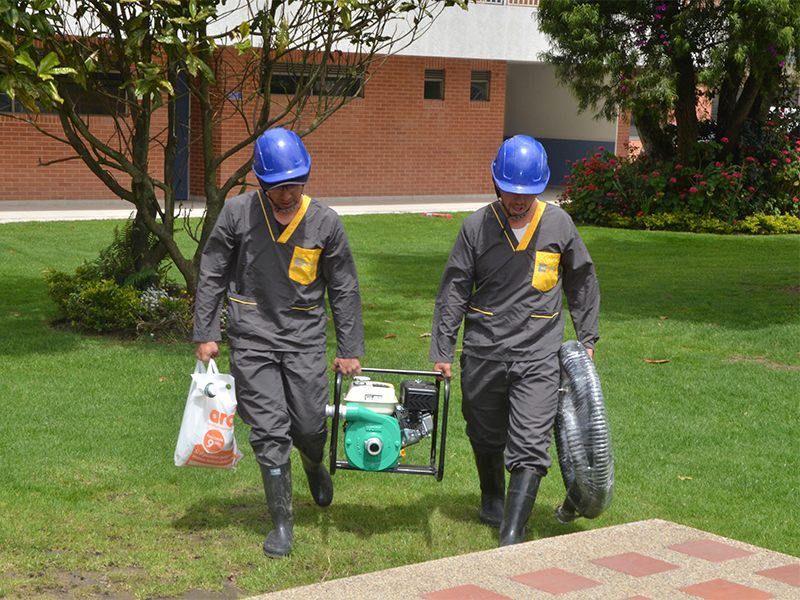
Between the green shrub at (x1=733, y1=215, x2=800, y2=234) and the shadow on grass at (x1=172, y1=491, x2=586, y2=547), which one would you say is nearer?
the shadow on grass at (x1=172, y1=491, x2=586, y2=547)

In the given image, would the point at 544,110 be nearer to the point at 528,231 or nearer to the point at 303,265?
the point at 528,231

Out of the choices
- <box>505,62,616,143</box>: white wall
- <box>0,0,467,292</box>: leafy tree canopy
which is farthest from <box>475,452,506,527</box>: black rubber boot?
<box>505,62,616,143</box>: white wall

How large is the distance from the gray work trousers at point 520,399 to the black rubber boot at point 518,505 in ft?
0.15

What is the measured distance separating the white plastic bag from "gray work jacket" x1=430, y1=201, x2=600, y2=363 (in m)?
0.97

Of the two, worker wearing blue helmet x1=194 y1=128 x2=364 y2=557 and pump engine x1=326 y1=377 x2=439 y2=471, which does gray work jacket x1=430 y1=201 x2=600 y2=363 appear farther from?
worker wearing blue helmet x1=194 y1=128 x2=364 y2=557

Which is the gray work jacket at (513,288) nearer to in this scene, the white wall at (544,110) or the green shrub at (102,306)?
the green shrub at (102,306)

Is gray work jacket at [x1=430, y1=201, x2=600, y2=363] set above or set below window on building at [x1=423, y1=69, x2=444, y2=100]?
below

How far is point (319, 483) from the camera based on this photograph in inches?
191

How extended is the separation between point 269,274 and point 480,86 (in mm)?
19193

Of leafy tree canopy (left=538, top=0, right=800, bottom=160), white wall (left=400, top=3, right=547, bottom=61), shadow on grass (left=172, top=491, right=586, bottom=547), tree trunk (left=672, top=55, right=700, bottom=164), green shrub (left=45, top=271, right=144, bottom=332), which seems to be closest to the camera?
shadow on grass (left=172, top=491, right=586, bottom=547)

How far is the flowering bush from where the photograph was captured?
18203 millimetres

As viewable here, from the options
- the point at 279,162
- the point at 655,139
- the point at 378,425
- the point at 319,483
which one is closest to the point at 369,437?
the point at 378,425

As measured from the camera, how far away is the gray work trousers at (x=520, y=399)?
4.35m

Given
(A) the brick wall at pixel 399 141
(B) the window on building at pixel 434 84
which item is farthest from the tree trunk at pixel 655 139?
(B) the window on building at pixel 434 84
